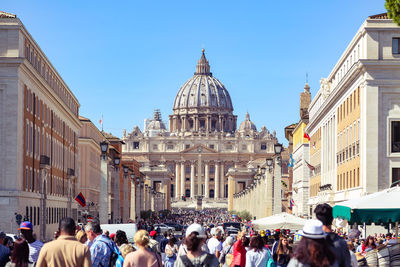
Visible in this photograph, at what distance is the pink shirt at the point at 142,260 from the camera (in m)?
11.4

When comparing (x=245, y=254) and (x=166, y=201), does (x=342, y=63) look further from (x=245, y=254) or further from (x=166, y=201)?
(x=166, y=201)

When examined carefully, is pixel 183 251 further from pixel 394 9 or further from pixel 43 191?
pixel 43 191

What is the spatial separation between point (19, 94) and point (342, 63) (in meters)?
20.5

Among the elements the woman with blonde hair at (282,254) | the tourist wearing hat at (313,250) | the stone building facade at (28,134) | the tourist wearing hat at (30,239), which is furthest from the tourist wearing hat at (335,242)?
the stone building facade at (28,134)

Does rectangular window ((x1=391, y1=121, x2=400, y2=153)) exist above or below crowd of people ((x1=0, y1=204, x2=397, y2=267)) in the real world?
above

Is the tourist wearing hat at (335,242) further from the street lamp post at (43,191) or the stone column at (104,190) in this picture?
the street lamp post at (43,191)

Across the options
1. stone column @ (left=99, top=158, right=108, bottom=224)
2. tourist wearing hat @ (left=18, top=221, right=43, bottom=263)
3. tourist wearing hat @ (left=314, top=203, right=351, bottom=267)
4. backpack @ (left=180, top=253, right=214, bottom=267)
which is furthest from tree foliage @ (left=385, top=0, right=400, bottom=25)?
stone column @ (left=99, top=158, right=108, bottom=224)

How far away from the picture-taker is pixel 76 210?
74.8m

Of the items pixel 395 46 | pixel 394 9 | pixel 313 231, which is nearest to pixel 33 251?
pixel 313 231

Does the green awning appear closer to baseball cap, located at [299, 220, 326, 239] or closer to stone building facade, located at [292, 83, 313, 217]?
baseball cap, located at [299, 220, 326, 239]

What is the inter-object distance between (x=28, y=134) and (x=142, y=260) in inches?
1505

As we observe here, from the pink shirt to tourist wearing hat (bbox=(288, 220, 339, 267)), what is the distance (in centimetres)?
360

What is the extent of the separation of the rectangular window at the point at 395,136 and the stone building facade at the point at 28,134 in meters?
19.1

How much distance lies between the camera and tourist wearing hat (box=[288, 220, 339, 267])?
800 centimetres
